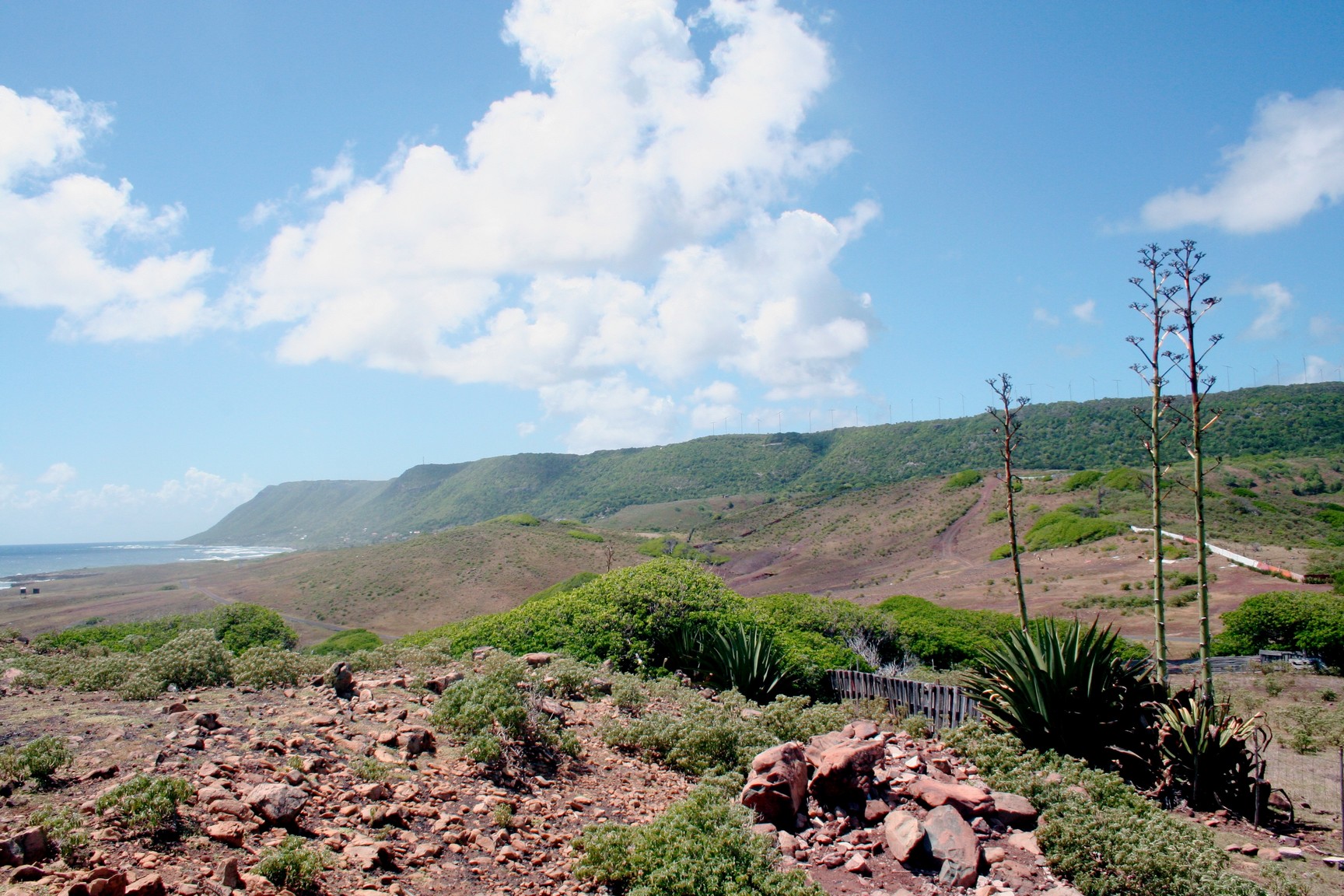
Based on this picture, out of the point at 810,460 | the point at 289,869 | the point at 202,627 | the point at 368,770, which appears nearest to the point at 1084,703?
the point at 368,770

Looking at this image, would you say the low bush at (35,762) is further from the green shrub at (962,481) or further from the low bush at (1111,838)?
the green shrub at (962,481)

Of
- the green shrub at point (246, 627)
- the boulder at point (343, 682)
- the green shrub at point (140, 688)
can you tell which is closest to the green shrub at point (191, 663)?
the green shrub at point (140, 688)

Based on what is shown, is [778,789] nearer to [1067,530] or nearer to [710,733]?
[710,733]

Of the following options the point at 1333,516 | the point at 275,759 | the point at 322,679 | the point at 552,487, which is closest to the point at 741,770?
the point at 275,759

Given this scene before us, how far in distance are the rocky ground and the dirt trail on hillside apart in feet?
144

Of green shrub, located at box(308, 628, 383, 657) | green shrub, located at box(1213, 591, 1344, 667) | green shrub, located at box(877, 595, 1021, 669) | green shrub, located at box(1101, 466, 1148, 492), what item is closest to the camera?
green shrub, located at box(877, 595, 1021, 669)

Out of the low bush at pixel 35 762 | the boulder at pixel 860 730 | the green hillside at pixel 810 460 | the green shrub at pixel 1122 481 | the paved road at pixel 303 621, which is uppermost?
the green hillside at pixel 810 460

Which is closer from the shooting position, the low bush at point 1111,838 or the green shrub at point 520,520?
the low bush at point 1111,838

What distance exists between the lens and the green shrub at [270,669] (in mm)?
8383

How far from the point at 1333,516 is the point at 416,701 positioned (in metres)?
54.8

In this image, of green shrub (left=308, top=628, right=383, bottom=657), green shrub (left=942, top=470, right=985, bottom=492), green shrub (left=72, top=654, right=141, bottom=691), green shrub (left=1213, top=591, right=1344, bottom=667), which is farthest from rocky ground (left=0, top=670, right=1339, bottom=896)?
green shrub (left=942, top=470, right=985, bottom=492)

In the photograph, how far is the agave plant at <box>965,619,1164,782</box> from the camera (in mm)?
7324

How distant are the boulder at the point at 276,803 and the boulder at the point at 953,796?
15.6 ft

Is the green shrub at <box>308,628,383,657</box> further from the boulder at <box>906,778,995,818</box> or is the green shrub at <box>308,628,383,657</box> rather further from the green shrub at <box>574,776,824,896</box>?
the green shrub at <box>574,776,824,896</box>
